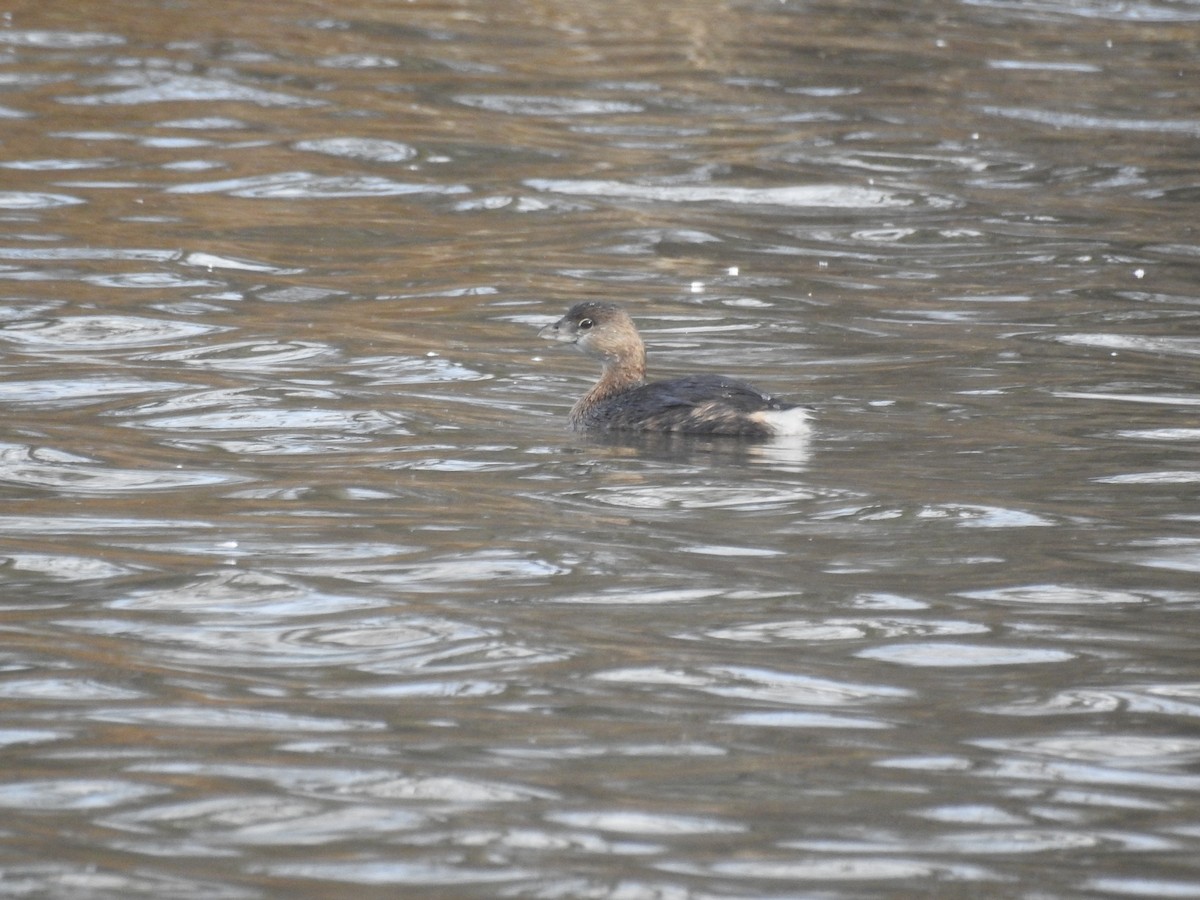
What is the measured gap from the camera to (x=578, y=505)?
27.1 ft

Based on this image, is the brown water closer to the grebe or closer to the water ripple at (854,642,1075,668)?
the water ripple at (854,642,1075,668)

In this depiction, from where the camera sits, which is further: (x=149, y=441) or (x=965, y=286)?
(x=965, y=286)

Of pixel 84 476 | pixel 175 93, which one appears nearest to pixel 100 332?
pixel 84 476

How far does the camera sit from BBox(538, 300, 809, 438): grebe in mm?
9539

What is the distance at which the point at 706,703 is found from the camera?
232 inches

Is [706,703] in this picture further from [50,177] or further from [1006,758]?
[50,177]

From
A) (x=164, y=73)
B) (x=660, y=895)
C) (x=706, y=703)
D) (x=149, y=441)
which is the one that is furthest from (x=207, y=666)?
(x=164, y=73)

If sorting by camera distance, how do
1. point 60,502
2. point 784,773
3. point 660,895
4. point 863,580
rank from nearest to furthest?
point 660,895 → point 784,773 → point 863,580 → point 60,502

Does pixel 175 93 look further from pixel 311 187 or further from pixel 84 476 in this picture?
pixel 84 476

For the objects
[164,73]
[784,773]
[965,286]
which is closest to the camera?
[784,773]

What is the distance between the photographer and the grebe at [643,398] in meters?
9.54

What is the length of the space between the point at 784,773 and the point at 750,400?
4.34m

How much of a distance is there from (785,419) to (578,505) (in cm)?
153

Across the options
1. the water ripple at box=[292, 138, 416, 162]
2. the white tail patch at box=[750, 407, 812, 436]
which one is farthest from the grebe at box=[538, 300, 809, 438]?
the water ripple at box=[292, 138, 416, 162]
